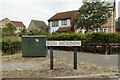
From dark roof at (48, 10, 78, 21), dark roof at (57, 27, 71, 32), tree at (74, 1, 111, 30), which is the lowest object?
dark roof at (57, 27, 71, 32)

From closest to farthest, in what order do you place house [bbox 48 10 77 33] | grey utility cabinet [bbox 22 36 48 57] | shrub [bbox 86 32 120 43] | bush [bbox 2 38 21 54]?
1. grey utility cabinet [bbox 22 36 48 57]
2. bush [bbox 2 38 21 54]
3. shrub [bbox 86 32 120 43]
4. house [bbox 48 10 77 33]

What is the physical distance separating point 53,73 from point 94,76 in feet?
4.79

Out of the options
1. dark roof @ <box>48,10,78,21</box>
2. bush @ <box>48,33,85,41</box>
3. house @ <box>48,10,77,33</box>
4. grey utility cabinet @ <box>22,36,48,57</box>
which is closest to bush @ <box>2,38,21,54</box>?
grey utility cabinet @ <box>22,36,48,57</box>

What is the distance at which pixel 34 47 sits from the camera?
8.23 m

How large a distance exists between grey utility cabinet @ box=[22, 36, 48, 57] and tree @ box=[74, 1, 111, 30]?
55.7 ft

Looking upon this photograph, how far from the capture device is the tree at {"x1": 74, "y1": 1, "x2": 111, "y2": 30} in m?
24.0

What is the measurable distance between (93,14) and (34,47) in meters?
18.6

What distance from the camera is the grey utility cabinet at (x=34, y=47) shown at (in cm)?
821

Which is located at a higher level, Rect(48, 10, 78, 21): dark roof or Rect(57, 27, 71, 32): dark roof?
Rect(48, 10, 78, 21): dark roof

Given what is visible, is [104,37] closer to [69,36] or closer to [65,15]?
[69,36]

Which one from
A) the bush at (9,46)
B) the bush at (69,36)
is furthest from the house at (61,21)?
→ the bush at (9,46)

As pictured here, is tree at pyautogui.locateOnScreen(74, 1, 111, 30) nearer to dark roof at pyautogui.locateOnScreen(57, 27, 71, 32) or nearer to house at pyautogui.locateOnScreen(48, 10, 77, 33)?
dark roof at pyautogui.locateOnScreen(57, 27, 71, 32)

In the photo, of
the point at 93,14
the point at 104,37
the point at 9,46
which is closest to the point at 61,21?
the point at 93,14

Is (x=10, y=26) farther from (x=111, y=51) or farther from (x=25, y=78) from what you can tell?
(x=25, y=78)
